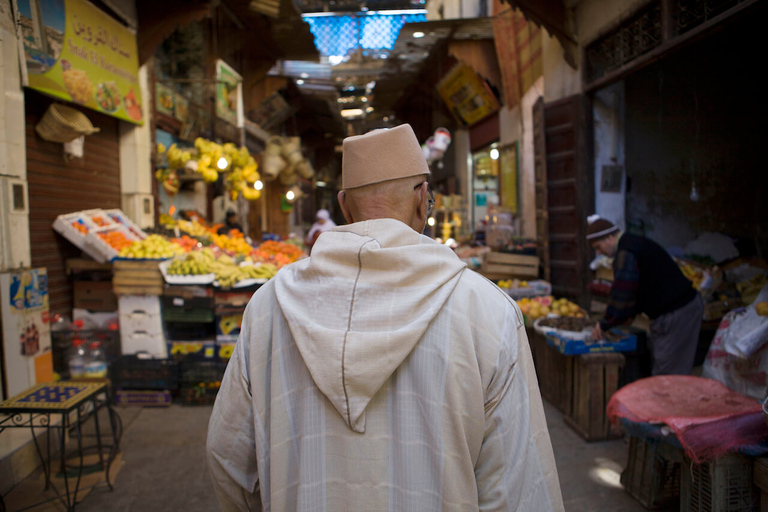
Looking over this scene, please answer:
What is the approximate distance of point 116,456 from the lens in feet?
13.5

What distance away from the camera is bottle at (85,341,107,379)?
5211 mm

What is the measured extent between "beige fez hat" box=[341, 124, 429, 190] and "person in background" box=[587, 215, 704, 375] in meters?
3.31

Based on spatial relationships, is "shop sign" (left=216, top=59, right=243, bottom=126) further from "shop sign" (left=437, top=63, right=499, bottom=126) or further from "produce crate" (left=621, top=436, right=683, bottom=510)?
"produce crate" (left=621, top=436, right=683, bottom=510)

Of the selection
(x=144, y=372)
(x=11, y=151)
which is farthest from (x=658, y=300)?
(x=11, y=151)

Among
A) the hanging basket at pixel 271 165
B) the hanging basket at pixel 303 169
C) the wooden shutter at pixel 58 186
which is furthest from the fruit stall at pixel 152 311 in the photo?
the hanging basket at pixel 303 169

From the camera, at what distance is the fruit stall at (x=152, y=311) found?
205 inches

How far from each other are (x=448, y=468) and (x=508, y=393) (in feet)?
0.78

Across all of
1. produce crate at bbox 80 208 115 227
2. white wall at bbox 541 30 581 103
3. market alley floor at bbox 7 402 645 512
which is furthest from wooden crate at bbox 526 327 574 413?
produce crate at bbox 80 208 115 227

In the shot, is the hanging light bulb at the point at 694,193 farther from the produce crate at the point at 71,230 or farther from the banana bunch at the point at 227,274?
the produce crate at the point at 71,230

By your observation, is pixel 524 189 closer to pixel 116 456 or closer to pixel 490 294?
pixel 116 456

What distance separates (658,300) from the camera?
410 centimetres

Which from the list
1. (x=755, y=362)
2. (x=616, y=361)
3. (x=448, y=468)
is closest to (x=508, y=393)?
(x=448, y=468)

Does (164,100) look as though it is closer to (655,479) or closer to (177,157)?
(177,157)

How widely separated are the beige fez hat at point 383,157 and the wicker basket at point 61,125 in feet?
17.1
